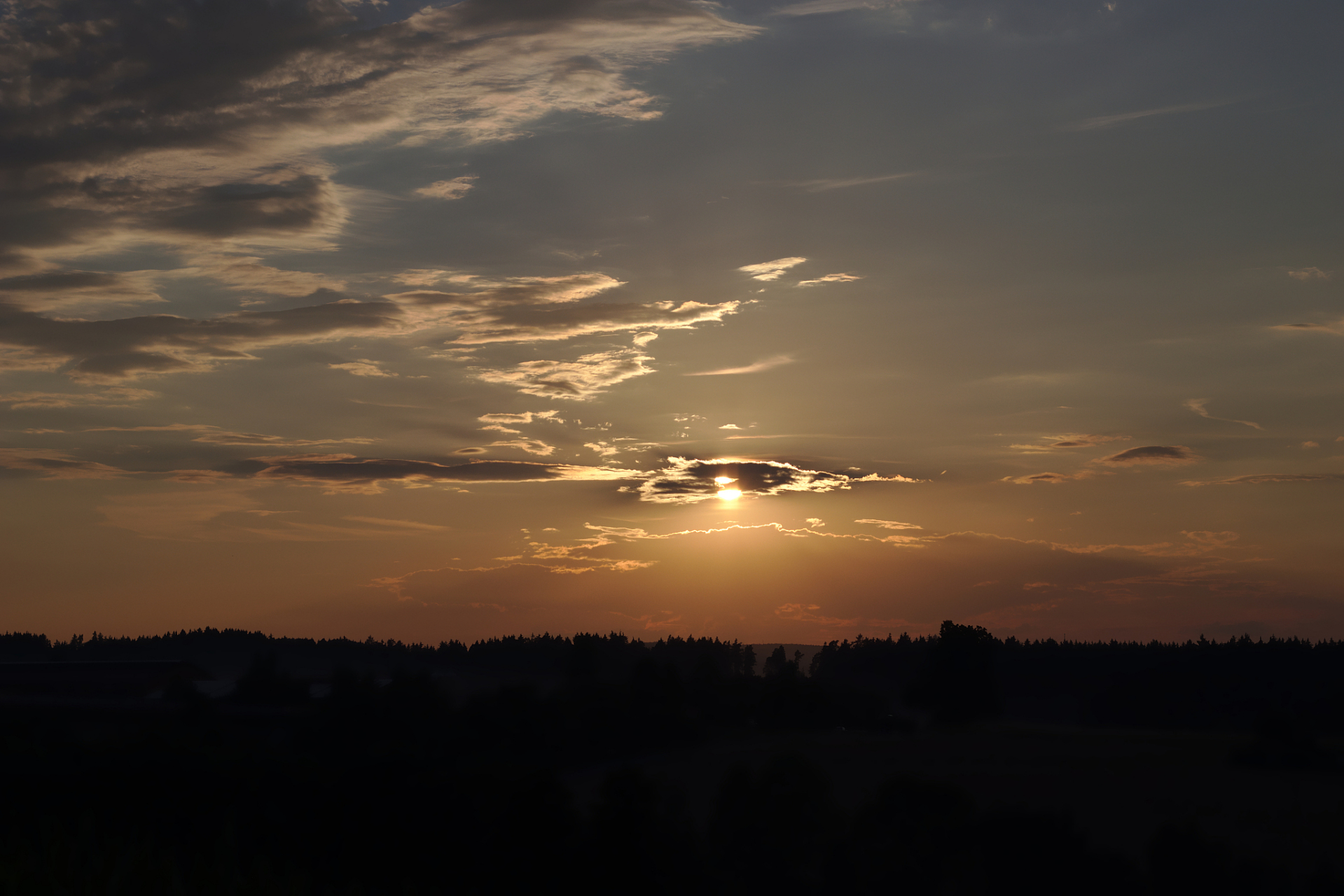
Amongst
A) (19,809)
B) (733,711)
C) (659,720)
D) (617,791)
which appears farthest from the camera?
(733,711)

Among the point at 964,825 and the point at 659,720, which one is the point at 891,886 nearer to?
the point at 964,825

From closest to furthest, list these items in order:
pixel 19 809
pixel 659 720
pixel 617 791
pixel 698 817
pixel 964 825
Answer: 1. pixel 617 791
2. pixel 964 825
3. pixel 19 809
4. pixel 698 817
5. pixel 659 720

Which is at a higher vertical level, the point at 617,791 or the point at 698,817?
the point at 617,791

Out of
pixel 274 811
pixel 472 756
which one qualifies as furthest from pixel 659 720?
pixel 274 811

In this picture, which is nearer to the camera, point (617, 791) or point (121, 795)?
point (617, 791)

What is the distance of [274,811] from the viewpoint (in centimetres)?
9238

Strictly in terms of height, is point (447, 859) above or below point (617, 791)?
below

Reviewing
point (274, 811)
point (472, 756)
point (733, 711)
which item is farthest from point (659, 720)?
point (274, 811)

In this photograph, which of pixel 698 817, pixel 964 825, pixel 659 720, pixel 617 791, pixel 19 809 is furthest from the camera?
pixel 659 720

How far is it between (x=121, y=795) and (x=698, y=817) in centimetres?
6199

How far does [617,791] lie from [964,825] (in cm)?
2885

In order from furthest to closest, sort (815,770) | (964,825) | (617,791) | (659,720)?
(659,720), (815,770), (964,825), (617,791)

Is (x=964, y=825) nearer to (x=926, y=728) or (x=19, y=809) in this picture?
(x=19, y=809)

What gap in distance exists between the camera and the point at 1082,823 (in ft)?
354
